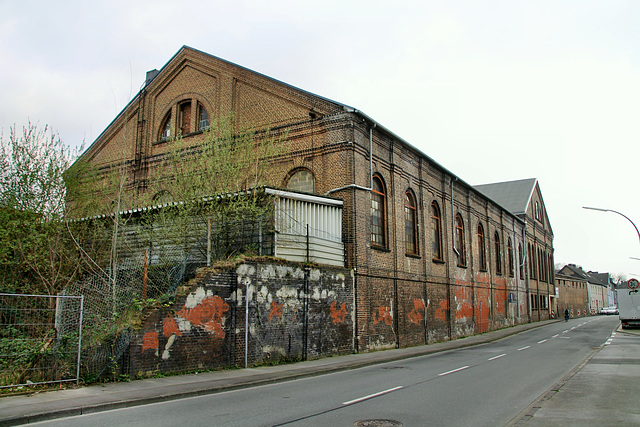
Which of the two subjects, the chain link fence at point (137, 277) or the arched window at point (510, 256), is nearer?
the chain link fence at point (137, 277)

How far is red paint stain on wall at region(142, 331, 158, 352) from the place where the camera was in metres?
11.7

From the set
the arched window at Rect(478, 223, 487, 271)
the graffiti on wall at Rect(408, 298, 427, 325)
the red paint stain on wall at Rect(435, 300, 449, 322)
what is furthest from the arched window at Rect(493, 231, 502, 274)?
the graffiti on wall at Rect(408, 298, 427, 325)

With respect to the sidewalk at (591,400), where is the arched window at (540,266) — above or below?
above

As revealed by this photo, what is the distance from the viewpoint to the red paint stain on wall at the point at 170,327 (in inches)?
480

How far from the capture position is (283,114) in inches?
853

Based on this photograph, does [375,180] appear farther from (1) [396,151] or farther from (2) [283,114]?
(2) [283,114]

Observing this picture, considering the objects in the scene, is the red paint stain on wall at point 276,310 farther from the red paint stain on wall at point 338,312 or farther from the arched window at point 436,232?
the arched window at point 436,232

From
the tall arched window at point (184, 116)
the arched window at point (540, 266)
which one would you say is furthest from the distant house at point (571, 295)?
the tall arched window at point (184, 116)

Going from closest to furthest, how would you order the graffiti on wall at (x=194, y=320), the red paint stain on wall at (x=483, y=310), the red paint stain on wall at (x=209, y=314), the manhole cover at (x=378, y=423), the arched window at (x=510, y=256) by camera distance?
the manhole cover at (x=378, y=423) → the graffiti on wall at (x=194, y=320) → the red paint stain on wall at (x=209, y=314) → the red paint stain on wall at (x=483, y=310) → the arched window at (x=510, y=256)

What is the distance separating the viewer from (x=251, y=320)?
14.6 metres

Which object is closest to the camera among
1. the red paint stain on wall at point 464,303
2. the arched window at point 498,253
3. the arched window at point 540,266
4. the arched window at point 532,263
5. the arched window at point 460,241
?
the red paint stain on wall at point 464,303

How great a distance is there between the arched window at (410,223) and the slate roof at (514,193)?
26.7 meters

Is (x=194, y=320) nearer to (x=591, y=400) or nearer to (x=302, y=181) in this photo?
(x=591, y=400)

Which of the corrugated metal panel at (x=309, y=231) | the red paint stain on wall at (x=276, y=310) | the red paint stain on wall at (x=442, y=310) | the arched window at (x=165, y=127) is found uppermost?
the arched window at (x=165, y=127)
